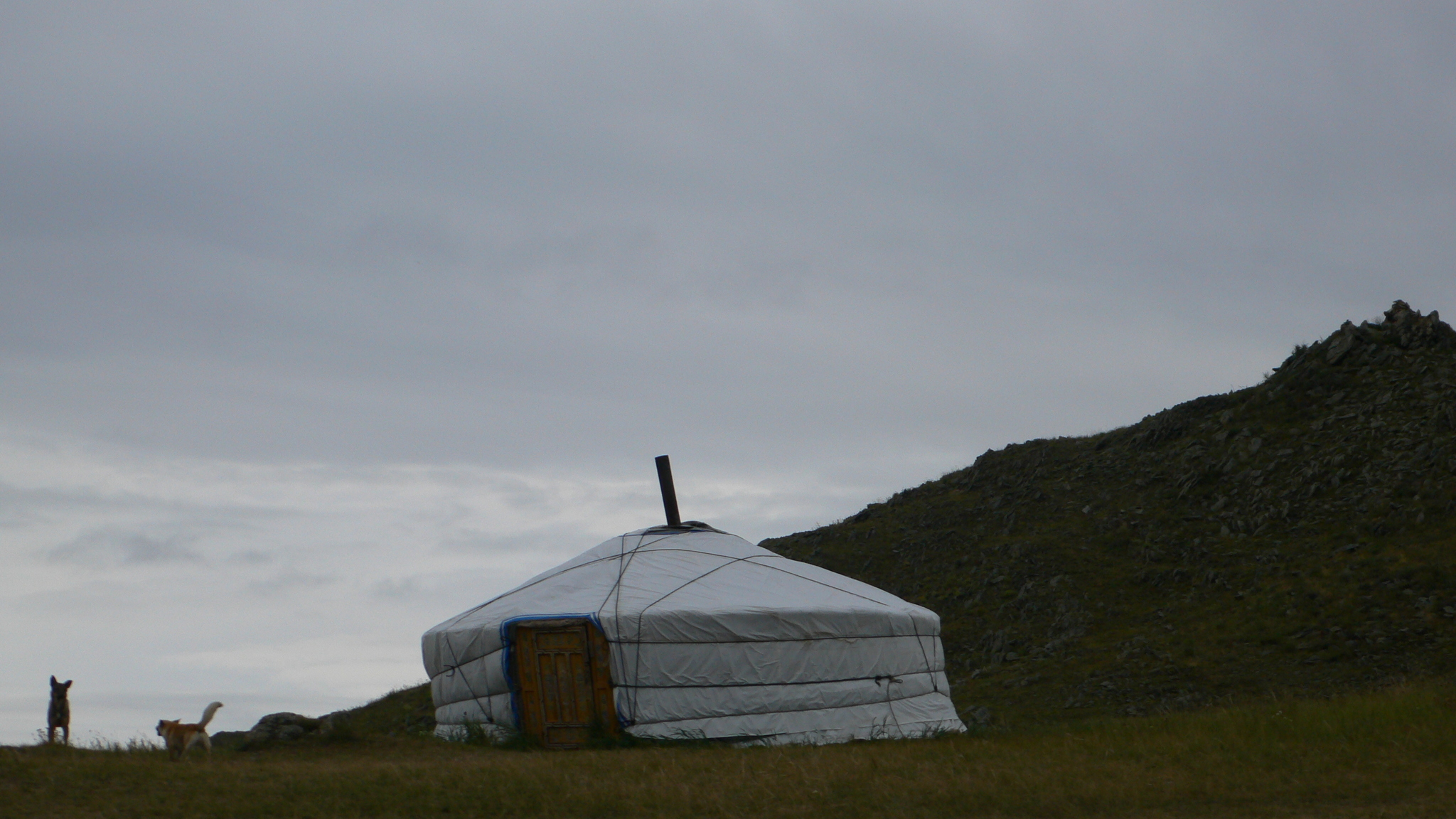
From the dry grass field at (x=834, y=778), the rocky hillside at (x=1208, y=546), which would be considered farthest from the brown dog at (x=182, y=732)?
the rocky hillside at (x=1208, y=546)

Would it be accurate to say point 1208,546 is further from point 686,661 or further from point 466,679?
point 466,679

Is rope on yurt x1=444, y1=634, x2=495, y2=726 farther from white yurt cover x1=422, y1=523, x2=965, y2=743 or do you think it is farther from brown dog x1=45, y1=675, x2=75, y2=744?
brown dog x1=45, y1=675, x2=75, y2=744

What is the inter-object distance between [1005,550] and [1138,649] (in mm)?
5201

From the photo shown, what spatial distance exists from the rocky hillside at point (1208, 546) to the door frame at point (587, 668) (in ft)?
23.4

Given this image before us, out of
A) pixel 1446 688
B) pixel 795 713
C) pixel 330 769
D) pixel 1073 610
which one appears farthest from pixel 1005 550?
pixel 330 769

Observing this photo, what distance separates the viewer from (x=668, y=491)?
1256 cm

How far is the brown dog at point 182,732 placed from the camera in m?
7.96

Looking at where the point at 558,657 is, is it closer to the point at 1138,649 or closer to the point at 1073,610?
the point at 1138,649

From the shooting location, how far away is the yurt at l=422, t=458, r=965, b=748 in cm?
948

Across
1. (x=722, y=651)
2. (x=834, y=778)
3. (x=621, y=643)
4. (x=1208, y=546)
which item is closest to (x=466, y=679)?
(x=621, y=643)

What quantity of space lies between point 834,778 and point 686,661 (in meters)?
2.54

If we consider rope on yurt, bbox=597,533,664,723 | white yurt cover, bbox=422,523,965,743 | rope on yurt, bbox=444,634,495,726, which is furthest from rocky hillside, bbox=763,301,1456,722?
rope on yurt, bbox=444,634,495,726

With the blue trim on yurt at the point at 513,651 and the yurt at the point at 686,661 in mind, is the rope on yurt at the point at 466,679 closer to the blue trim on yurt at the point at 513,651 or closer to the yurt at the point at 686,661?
the yurt at the point at 686,661

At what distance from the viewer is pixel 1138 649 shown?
17250mm
